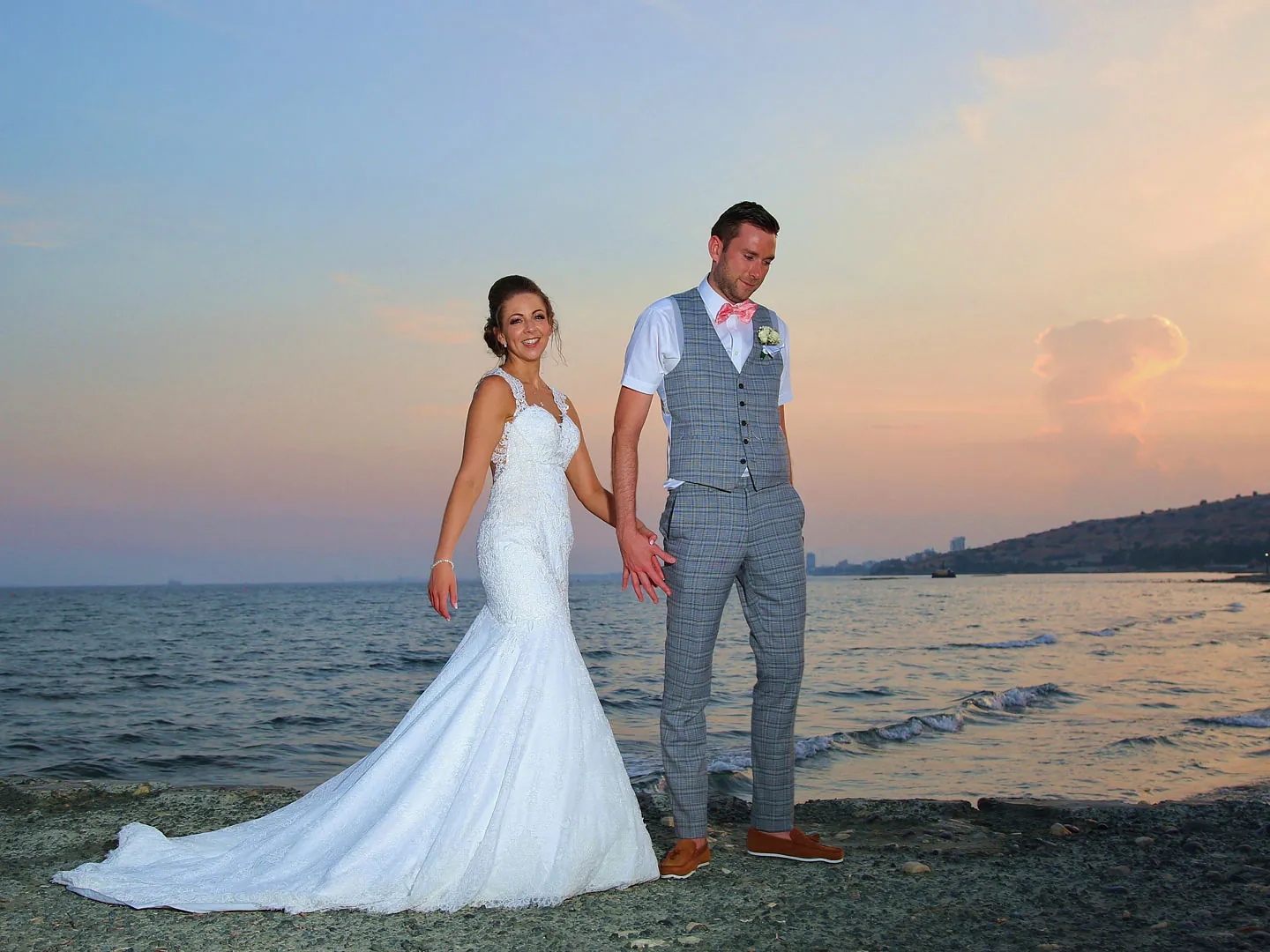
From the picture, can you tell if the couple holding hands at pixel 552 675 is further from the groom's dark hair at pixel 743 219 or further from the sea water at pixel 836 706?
the sea water at pixel 836 706

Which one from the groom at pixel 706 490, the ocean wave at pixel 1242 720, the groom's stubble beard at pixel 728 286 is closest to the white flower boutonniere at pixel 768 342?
the groom at pixel 706 490

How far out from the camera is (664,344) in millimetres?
3910

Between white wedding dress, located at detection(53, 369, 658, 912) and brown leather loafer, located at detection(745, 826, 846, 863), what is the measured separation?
25.6 inches

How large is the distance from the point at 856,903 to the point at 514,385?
2.40 meters

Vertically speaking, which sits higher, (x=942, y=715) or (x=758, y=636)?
(x=758, y=636)

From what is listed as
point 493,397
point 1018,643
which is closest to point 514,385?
point 493,397

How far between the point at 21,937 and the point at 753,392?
129 inches

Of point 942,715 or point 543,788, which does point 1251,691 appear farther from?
point 543,788

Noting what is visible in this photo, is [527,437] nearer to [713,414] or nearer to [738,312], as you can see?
[713,414]

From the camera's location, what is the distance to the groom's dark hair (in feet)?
12.8

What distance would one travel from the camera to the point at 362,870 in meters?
3.45

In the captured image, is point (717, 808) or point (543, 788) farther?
point (717, 808)

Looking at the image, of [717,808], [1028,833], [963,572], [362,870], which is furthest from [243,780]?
[963,572]

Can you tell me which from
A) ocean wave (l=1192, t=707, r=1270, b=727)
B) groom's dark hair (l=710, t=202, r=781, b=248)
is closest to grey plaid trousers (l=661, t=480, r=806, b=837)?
groom's dark hair (l=710, t=202, r=781, b=248)
